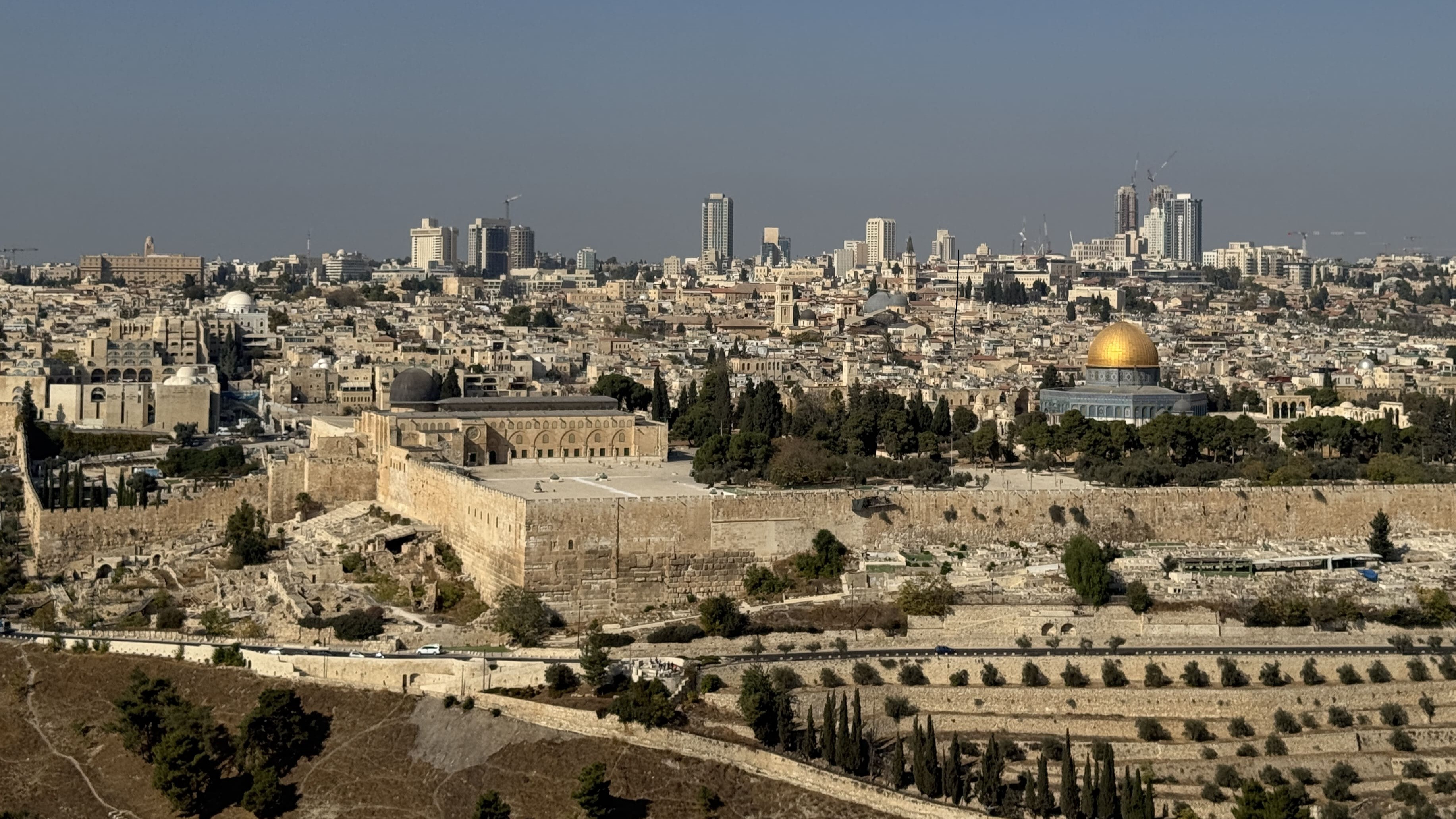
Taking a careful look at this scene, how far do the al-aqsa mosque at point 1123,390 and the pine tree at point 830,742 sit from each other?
81.3ft

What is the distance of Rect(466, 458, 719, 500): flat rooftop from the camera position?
122ft

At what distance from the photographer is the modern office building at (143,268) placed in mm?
139625

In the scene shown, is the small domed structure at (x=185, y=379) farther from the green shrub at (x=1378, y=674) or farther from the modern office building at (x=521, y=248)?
the modern office building at (x=521, y=248)

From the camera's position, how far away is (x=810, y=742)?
94.2 feet

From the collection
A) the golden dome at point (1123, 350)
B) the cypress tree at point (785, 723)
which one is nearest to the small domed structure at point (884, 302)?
the golden dome at point (1123, 350)

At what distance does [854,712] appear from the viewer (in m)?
28.8

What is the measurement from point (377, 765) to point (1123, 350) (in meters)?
Result: 29.7

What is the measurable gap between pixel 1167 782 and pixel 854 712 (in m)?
4.25

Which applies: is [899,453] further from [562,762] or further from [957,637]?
[562,762]

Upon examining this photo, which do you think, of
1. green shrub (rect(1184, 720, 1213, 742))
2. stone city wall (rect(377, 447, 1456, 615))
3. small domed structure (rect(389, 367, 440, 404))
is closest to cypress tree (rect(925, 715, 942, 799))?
green shrub (rect(1184, 720, 1213, 742))

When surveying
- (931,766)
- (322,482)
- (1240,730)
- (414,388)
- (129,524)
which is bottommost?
(931,766)

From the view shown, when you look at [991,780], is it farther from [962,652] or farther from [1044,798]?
[962,652]

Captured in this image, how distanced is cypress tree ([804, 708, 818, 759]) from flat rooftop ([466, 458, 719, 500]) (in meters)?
7.80

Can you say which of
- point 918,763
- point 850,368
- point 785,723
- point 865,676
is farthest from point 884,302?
point 918,763
